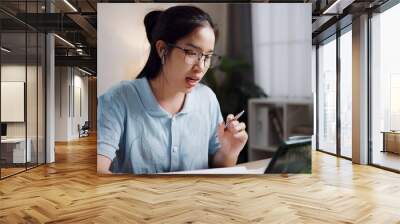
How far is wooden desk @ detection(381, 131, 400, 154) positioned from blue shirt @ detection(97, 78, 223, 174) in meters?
3.35

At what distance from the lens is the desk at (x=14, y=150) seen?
6.58 metres

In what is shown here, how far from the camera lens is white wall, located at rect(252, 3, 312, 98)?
21.0 ft

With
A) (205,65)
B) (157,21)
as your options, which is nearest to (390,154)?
(205,65)

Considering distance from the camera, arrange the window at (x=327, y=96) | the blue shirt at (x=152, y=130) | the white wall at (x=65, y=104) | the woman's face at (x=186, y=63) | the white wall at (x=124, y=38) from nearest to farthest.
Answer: the woman's face at (x=186, y=63) < the blue shirt at (x=152, y=130) < the white wall at (x=124, y=38) < the window at (x=327, y=96) < the white wall at (x=65, y=104)

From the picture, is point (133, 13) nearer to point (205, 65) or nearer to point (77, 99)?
point (205, 65)

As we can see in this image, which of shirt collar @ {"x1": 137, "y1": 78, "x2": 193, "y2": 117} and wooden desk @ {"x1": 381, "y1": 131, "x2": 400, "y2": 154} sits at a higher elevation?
shirt collar @ {"x1": 137, "y1": 78, "x2": 193, "y2": 117}

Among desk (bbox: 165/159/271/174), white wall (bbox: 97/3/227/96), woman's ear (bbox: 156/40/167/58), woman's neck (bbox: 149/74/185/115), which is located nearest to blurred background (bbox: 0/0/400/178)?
white wall (bbox: 97/3/227/96)

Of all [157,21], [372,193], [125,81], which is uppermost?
[157,21]

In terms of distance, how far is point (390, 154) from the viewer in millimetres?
7539

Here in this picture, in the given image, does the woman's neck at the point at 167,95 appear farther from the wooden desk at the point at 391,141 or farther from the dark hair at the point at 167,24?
the wooden desk at the point at 391,141

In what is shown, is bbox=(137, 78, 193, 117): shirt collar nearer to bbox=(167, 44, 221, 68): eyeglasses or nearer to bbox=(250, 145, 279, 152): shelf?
bbox=(167, 44, 221, 68): eyeglasses

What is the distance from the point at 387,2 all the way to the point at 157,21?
420 centimetres

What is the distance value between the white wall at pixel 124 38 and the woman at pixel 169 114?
0.11m

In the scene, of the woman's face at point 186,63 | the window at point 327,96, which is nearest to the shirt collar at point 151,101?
the woman's face at point 186,63
